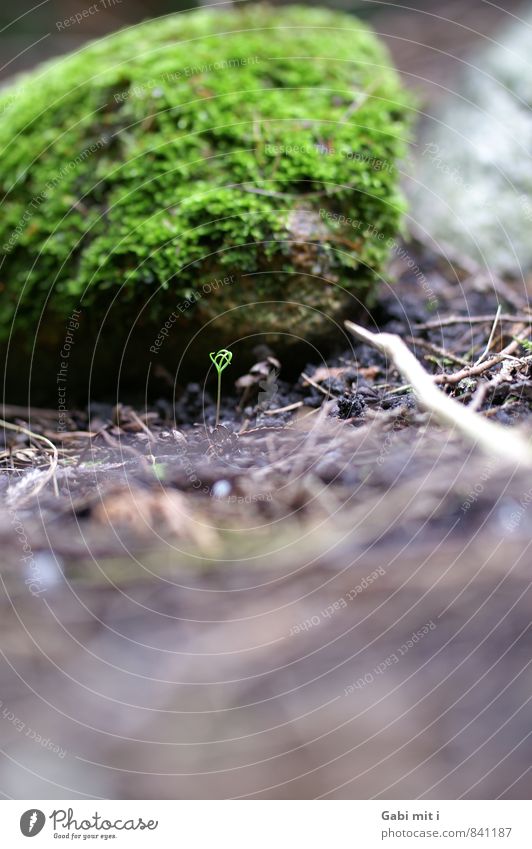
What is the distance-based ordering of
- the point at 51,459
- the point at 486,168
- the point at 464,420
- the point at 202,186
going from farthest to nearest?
1. the point at 486,168
2. the point at 202,186
3. the point at 51,459
4. the point at 464,420

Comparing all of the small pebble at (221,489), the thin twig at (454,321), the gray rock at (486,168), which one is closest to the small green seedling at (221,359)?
the small pebble at (221,489)

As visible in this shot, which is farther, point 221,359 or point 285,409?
point 221,359

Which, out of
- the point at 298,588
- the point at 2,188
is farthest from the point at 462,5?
the point at 298,588

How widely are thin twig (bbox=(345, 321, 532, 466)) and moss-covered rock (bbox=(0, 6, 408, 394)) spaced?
482mm

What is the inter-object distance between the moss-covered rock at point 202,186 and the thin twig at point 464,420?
0.48 m

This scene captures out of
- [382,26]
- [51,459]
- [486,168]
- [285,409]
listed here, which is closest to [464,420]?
[285,409]

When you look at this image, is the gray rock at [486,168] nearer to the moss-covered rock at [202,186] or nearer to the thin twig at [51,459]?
the moss-covered rock at [202,186]

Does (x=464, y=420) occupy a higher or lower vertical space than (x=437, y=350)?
lower

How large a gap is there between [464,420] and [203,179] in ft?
3.46

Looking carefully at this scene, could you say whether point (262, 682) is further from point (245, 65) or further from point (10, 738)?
point (245, 65)

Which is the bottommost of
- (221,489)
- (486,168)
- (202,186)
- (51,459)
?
(221,489)

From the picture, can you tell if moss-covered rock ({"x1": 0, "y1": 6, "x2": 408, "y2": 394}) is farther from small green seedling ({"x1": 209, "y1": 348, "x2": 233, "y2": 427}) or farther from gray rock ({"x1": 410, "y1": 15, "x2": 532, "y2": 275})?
gray rock ({"x1": 410, "y1": 15, "x2": 532, "y2": 275})

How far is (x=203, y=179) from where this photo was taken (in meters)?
1.67

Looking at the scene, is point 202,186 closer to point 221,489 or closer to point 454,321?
point 454,321
